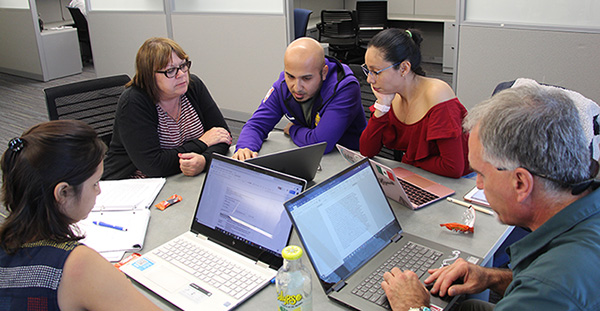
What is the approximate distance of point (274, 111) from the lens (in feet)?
7.91

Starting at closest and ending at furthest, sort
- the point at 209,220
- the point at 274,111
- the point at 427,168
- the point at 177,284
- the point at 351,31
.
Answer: the point at 177,284
the point at 209,220
the point at 427,168
the point at 274,111
the point at 351,31

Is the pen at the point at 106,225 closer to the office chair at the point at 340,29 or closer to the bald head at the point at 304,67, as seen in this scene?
the bald head at the point at 304,67

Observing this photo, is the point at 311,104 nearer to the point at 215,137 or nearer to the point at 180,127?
the point at 215,137

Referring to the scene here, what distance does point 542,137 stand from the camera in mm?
981

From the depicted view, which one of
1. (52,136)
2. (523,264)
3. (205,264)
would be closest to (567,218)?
(523,264)

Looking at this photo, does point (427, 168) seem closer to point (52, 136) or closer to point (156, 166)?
point (156, 166)

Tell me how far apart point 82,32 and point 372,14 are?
14.3 ft

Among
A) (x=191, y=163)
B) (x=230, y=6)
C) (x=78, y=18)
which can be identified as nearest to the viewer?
(x=191, y=163)

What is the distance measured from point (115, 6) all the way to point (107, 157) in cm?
394

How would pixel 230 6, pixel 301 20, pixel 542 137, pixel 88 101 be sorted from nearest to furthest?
pixel 542 137, pixel 88 101, pixel 230 6, pixel 301 20

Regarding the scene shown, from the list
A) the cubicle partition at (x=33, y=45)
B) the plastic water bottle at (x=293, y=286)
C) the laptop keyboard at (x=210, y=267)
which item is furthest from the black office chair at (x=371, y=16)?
the plastic water bottle at (x=293, y=286)

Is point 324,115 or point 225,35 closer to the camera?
point 324,115

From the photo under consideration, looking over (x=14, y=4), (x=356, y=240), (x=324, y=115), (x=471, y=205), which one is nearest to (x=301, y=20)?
(x=324, y=115)

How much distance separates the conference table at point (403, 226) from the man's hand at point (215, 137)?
0.25 metres
